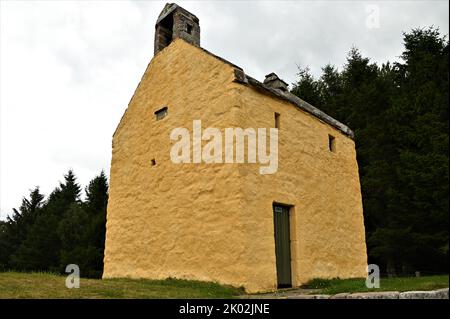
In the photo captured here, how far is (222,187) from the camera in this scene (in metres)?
8.67

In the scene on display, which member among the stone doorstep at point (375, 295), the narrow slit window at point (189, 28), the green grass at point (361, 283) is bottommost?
the stone doorstep at point (375, 295)

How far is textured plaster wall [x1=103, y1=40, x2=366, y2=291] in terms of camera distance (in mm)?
8367

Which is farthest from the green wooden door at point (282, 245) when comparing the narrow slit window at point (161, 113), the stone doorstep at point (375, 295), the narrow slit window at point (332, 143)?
the narrow slit window at point (161, 113)

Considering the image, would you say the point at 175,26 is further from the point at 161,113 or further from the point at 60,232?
the point at 60,232

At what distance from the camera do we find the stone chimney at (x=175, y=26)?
11972mm

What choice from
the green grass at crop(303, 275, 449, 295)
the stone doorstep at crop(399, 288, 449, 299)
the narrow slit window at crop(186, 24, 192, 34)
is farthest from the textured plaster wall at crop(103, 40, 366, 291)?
the stone doorstep at crop(399, 288, 449, 299)

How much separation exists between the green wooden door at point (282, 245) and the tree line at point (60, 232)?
13.7 metres

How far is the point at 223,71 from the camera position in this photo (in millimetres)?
9367

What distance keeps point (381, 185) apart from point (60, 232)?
2636 centimetres

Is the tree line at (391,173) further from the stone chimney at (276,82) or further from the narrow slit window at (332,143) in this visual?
the stone chimney at (276,82)

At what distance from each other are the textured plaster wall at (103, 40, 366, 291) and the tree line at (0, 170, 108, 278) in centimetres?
996

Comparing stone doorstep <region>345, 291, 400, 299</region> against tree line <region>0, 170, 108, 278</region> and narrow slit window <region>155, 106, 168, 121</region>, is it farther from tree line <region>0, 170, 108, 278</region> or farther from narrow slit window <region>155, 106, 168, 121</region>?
tree line <region>0, 170, 108, 278</region>

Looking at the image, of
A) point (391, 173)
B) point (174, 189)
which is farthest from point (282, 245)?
point (391, 173)
